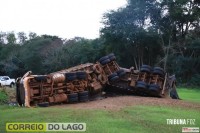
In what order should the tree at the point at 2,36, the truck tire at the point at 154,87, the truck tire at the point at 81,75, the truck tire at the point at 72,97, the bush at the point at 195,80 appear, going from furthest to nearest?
the tree at the point at 2,36
the bush at the point at 195,80
the truck tire at the point at 154,87
the truck tire at the point at 81,75
the truck tire at the point at 72,97

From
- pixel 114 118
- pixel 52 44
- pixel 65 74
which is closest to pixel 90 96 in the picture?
pixel 65 74

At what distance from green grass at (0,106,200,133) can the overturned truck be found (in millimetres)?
4401

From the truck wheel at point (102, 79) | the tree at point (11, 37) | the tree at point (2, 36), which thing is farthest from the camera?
the tree at point (2, 36)

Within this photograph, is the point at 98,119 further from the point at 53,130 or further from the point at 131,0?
the point at 131,0

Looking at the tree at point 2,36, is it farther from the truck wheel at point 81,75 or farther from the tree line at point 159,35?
→ the truck wheel at point 81,75

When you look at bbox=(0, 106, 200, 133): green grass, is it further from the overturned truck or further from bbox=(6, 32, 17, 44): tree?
bbox=(6, 32, 17, 44): tree

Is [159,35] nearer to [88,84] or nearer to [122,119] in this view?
[88,84]

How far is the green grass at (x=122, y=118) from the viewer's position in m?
10.6

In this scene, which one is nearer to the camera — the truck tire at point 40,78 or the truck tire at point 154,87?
the truck tire at point 40,78

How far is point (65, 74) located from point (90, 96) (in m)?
2.49

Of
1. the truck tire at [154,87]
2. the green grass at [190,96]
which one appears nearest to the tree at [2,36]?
the green grass at [190,96]

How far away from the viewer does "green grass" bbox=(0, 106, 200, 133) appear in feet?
34.9

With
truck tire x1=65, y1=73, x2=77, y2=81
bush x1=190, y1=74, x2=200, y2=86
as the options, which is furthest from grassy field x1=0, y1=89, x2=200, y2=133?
bush x1=190, y1=74, x2=200, y2=86

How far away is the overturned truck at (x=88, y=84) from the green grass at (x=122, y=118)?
4.40 metres
